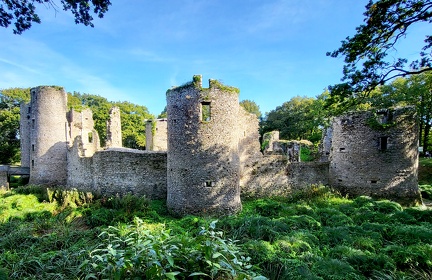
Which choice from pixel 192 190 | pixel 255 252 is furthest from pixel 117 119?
pixel 255 252

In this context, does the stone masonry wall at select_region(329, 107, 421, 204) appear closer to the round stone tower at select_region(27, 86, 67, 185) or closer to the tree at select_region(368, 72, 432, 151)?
the tree at select_region(368, 72, 432, 151)

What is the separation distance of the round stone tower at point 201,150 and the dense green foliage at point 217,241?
1.10 m

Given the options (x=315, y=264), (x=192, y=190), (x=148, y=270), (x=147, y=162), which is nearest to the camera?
(x=148, y=270)

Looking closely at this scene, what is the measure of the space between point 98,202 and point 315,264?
11142 mm

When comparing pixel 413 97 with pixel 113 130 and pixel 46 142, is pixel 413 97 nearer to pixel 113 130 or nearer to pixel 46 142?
pixel 113 130

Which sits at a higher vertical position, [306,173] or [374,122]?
[374,122]

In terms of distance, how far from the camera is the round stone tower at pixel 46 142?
16.4 metres

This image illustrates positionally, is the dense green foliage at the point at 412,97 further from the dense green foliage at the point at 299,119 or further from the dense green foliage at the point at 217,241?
the dense green foliage at the point at 217,241

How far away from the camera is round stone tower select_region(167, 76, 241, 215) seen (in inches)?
404

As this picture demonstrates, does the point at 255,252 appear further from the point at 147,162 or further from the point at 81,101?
the point at 81,101

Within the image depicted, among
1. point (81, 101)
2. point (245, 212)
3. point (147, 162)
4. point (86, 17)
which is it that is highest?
point (81, 101)

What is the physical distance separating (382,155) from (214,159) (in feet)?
30.9

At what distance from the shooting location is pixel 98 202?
12109mm

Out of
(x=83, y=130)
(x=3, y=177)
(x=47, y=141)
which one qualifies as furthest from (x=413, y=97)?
(x=3, y=177)
